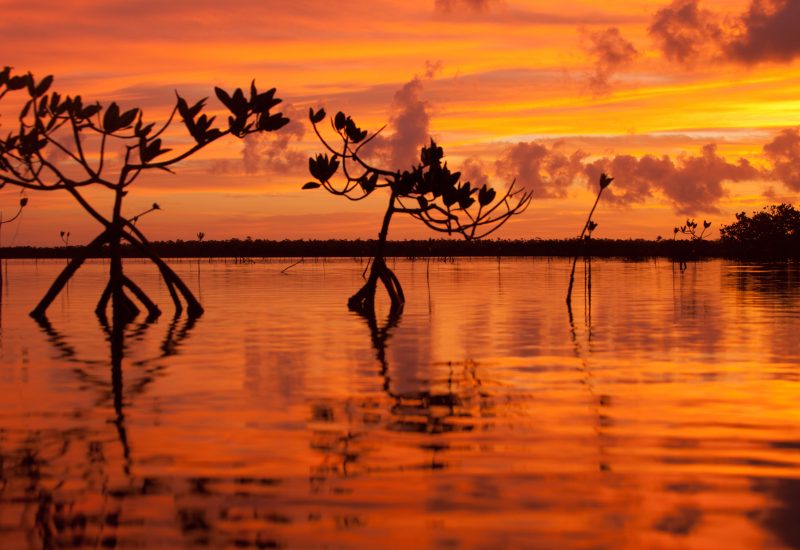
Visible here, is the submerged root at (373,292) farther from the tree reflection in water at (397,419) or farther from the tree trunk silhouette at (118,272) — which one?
the tree reflection in water at (397,419)

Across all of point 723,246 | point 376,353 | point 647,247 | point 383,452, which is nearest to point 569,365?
point 376,353

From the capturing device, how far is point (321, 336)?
919 inches

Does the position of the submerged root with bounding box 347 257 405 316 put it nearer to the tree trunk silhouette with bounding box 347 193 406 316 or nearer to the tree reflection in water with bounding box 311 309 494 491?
the tree trunk silhouette with bounding box 347 193 406 316

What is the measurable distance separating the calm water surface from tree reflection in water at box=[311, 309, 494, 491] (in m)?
0.05

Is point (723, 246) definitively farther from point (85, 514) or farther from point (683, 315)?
point (85, 514)

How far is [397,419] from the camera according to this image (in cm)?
1211

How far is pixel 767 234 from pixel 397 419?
10063 cm

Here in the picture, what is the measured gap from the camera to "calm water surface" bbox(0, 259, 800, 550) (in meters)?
7.66

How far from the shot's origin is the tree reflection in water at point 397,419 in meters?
9.58

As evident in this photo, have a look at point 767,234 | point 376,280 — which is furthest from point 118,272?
point 767,234

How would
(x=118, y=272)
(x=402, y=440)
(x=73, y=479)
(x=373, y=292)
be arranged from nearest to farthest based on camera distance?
(x=73, y=479) < (x=402, y=440) < (x=118, y=272) < (x=373, y=292)

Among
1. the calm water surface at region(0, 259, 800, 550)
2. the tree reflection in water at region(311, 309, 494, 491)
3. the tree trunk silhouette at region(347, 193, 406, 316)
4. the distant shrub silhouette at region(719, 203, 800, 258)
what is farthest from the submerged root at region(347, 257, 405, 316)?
the distant shrub silhouette at region(719, 203, 800, 258)

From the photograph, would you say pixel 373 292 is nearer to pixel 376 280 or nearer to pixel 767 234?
pixel 376 280

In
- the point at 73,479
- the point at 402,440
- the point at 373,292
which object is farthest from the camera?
the point at 373,292
